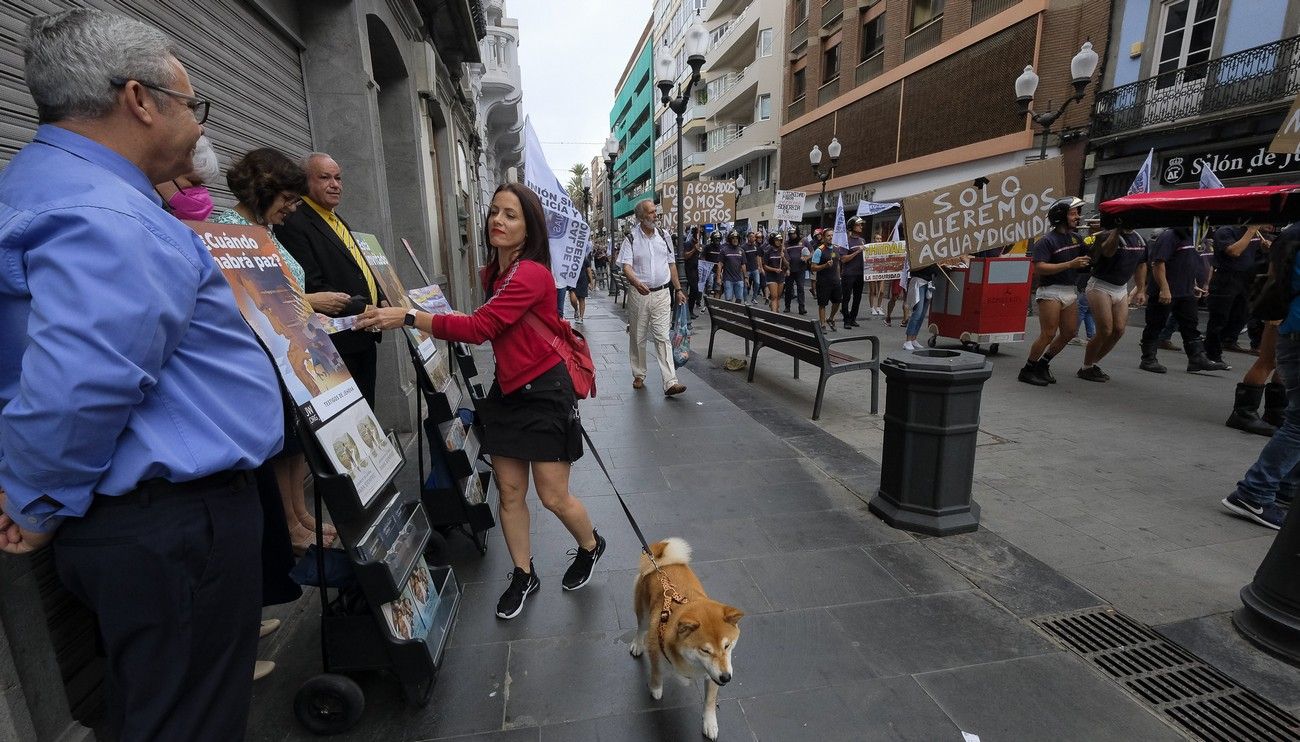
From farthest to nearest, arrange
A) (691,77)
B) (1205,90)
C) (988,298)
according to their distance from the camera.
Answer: (1205,90), (691,77), (988,298)

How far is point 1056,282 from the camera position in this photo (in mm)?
7211

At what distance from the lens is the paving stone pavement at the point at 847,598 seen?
2.19 m

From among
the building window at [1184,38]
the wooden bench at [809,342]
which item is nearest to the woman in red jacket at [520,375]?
the wooden bench at [809,342]

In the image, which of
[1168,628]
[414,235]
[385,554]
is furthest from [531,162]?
[1168,628]

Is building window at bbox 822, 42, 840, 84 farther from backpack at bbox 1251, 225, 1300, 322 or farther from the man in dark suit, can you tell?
the man in dark suit

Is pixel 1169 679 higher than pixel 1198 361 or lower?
lower

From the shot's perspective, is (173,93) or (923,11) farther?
(923,11)

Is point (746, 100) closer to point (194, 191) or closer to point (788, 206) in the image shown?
point (788, 206)

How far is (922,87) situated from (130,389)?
24.3 metres

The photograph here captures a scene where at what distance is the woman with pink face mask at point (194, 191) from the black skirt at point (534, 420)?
4.23ft

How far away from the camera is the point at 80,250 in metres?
1.14

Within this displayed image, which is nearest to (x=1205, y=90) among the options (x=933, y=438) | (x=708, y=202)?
(x=708, y=202)

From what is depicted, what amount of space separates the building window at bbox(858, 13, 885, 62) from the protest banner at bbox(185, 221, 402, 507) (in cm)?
2636

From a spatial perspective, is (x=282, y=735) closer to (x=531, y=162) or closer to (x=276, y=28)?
(x=531, y=162)
